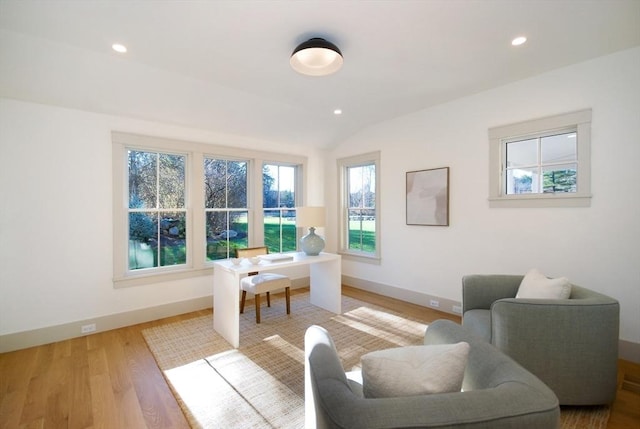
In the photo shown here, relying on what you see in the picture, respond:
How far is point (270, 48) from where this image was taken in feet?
7.85

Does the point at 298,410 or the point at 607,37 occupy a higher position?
the point at 607,37

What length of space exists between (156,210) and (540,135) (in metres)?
4.53

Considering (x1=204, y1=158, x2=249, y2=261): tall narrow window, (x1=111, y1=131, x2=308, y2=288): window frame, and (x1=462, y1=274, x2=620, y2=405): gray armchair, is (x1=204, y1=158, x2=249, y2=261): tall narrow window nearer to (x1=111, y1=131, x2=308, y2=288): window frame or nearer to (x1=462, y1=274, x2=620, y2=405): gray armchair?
(x1=111, y1=131, x2=308, y2=288): window frame

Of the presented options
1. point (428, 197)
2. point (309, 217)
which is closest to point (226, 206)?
point (309, 217)

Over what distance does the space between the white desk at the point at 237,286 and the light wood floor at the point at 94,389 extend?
2.25 feet

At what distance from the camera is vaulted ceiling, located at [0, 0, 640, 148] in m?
1.93

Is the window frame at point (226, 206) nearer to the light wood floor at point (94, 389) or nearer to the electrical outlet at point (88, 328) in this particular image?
the electrical outlet at point (88, 328)

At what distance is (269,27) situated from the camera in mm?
2115

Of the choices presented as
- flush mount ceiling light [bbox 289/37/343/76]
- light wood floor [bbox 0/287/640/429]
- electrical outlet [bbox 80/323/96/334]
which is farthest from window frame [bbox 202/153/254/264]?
flush mount ceiling light [bbox 289/37/343/76]

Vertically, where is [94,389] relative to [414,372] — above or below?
below

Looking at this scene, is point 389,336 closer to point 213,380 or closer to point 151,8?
point 213,380

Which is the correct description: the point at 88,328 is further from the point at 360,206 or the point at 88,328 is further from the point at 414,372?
the point at 360,206

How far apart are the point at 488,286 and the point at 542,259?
0.98 meters

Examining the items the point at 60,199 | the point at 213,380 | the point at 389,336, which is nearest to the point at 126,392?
the point at 213,380
